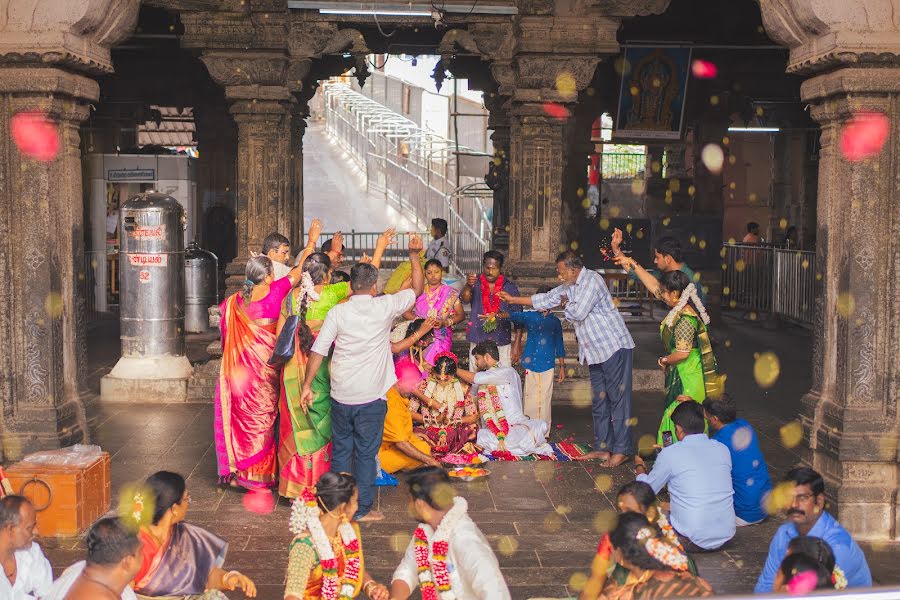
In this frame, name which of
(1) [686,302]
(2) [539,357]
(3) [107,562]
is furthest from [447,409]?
(3) [107,562]

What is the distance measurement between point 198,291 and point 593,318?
8.61 meters

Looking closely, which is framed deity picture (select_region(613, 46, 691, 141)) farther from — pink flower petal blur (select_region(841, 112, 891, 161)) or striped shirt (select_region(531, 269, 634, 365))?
pink flower petal blur (select_region(841, 112, 891, 161))

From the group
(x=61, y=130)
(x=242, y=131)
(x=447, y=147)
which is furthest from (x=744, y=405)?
(x=447, y=147)

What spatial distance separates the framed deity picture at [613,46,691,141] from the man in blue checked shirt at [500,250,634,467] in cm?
619

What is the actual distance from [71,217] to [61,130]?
58cm

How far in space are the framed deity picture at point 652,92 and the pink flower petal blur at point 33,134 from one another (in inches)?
332

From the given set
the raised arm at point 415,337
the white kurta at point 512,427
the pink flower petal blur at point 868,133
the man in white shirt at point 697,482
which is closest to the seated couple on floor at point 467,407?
the white kurta at point 512,427

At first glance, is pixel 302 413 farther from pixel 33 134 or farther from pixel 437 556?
pixel 437 556

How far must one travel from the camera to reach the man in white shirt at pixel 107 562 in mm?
3723

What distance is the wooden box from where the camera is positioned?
6121 mm

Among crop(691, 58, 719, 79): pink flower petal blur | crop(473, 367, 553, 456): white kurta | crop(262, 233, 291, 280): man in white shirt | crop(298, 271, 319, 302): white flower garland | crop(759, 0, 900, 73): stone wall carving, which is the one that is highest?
crop(691, 58, 719, 79): pink flower petal blur

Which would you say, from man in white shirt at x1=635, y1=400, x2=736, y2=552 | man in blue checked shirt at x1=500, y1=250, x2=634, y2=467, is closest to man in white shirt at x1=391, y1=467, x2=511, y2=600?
man in white shirt at x1=635, y1=400, x2=736, y2=552

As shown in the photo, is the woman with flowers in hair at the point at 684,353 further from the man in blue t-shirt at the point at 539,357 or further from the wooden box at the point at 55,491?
the wooden box at the point at 55,491

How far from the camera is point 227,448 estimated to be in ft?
23.6
